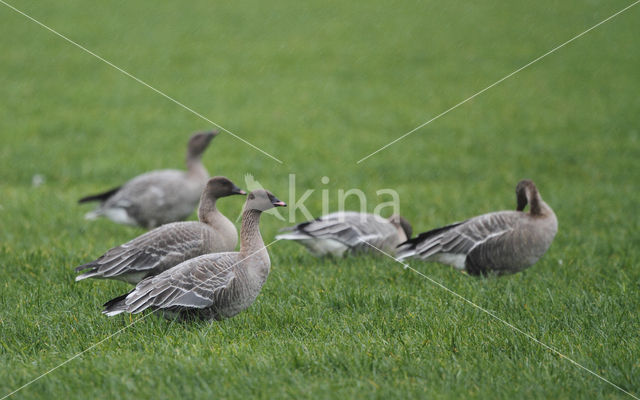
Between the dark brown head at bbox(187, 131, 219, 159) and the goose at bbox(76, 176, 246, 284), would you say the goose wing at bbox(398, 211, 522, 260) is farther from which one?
the dark brown head at bbox(187, 131, 219, 159)

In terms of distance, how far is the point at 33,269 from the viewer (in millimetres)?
7281

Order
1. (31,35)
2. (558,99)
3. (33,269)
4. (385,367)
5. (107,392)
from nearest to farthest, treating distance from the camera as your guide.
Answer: (107,392)
(385,367)
(33,269)
(558,99)
(31,35)

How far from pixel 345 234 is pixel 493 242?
1.76 m

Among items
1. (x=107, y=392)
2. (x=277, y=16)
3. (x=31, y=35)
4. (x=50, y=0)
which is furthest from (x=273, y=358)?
(x=50, y=0)

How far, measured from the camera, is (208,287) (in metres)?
5.66

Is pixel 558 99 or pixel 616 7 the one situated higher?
pixel 616 7

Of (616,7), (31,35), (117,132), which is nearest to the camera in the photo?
(117,132)

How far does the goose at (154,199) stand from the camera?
9.82m

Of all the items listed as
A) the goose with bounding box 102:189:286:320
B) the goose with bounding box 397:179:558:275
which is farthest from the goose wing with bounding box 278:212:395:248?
the goose with bounding box 102:189:286:320

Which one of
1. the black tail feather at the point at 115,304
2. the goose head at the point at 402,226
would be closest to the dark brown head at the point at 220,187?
the black tail feather at the point at 115,304

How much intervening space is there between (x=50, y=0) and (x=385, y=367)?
3196cm

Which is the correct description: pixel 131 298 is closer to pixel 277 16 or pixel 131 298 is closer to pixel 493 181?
pixel 493 181

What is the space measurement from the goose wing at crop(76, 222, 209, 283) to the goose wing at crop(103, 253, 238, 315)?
665 millimetres

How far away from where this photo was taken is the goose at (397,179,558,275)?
7.27m
